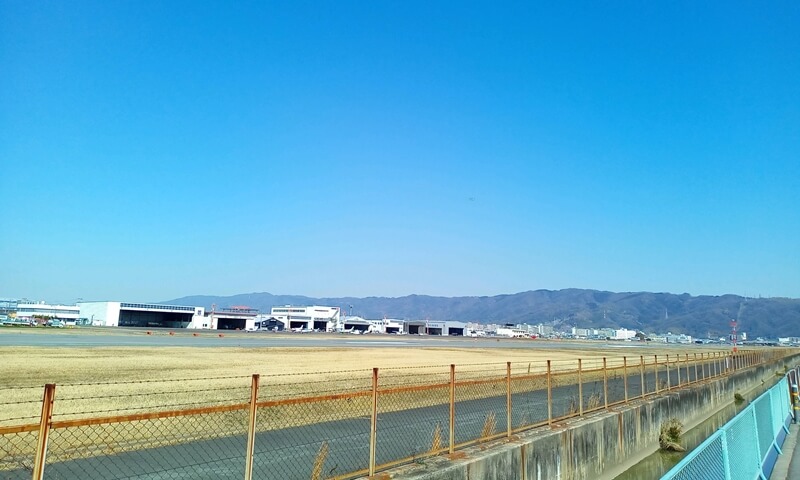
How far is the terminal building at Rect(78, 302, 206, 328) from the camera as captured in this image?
129500mm

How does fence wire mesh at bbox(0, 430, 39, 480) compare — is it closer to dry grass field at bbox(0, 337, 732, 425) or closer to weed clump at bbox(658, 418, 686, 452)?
dry grass field at bbox(0, 337, 732, 425)

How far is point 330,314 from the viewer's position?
611 feet

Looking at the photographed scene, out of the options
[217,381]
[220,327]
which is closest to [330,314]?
[220,327]

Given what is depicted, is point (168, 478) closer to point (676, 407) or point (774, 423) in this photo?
point (774, 423)

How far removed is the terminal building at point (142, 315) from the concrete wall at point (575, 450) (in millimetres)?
130877

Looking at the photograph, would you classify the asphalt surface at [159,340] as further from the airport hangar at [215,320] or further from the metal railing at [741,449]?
the airport hangar at [215,320]

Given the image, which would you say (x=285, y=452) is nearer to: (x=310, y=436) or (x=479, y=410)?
(x=310, y=436)

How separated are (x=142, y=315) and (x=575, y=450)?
14396 centimetres

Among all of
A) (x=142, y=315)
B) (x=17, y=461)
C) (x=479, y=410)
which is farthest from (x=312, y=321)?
(x=17, y=461)

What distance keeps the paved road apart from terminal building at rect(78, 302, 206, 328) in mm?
129271

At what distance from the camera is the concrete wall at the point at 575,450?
884 cm

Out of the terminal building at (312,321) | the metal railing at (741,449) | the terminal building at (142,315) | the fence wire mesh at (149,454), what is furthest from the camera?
the terminal building at (312,321)

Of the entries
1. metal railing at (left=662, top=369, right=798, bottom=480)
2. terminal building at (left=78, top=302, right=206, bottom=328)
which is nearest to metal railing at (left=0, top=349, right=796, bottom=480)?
metal railing at (left=662, top=369, right=798, bottom=480)

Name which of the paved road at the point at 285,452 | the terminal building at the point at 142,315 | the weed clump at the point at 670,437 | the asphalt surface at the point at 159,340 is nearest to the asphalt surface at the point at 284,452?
the paved road at the point at 285,452
